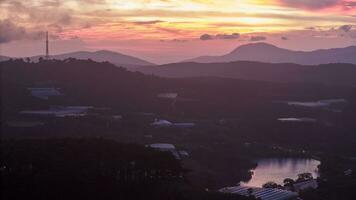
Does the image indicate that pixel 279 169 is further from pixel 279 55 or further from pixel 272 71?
pixel 279 55

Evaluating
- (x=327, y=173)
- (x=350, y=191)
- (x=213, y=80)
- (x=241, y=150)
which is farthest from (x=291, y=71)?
(x=350, y=191)

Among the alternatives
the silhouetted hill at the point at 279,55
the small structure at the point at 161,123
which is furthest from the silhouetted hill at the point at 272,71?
the silhouetted hill at the point at 279,55

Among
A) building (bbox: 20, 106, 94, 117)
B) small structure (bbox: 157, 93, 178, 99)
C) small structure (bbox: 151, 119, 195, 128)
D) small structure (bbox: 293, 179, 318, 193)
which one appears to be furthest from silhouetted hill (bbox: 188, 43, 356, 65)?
small structure (bbox: 293, 179, 318, 193)

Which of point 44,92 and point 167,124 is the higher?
point 44,92

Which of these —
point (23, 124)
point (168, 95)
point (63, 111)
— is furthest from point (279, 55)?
point (23, 124)

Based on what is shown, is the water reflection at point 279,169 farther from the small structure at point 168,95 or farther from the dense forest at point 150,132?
the small structure at point 168,95

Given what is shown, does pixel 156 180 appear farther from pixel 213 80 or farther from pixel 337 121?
pixel 213 80
